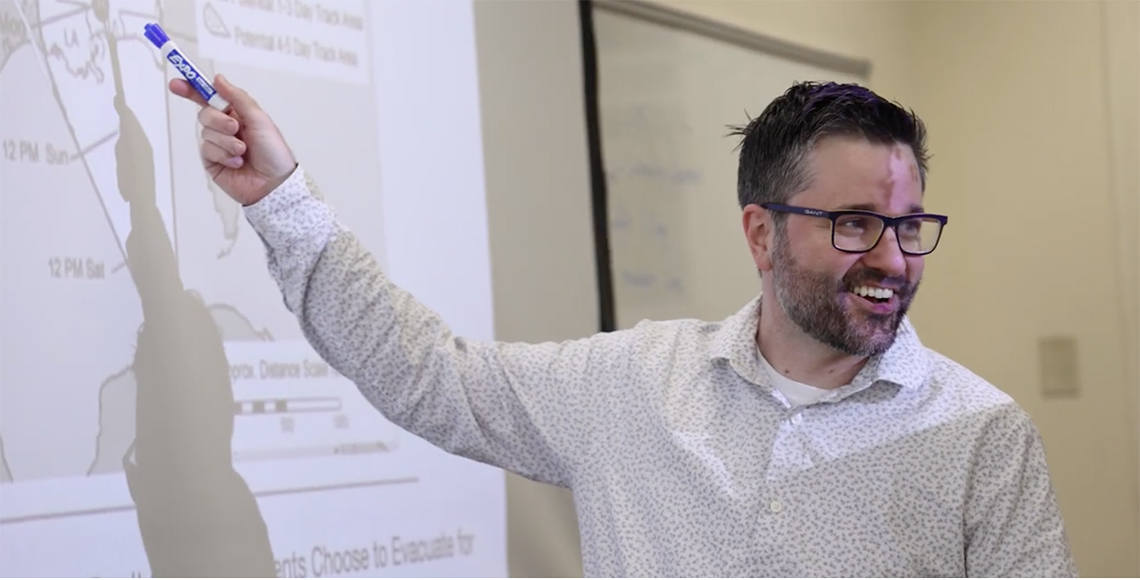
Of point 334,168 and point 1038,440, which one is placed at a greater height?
point 334,168

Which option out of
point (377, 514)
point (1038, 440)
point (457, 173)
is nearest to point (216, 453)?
point (377, 514)

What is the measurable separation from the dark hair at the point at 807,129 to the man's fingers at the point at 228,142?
659 millimetres

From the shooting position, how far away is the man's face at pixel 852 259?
5.01 ft

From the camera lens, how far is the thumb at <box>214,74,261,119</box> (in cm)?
143

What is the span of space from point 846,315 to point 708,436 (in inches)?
9.1

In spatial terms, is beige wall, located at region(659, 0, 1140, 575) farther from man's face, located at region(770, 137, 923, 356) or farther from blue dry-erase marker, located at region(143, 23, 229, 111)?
blue dry-erase marker, located at region(143, 23, 229, 111)

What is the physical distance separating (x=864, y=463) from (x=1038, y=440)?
0.20 m

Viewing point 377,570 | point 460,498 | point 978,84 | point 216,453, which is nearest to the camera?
point 216,453

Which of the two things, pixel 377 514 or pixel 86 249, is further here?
pixel 377 514

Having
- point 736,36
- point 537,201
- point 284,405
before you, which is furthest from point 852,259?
point 736,36

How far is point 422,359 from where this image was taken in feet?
5.24

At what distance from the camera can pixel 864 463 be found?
1.53 metres

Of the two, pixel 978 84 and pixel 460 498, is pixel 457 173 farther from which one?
pixel 978 84

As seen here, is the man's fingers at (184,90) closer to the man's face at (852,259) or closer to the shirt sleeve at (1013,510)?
the man's face at (852,259)
